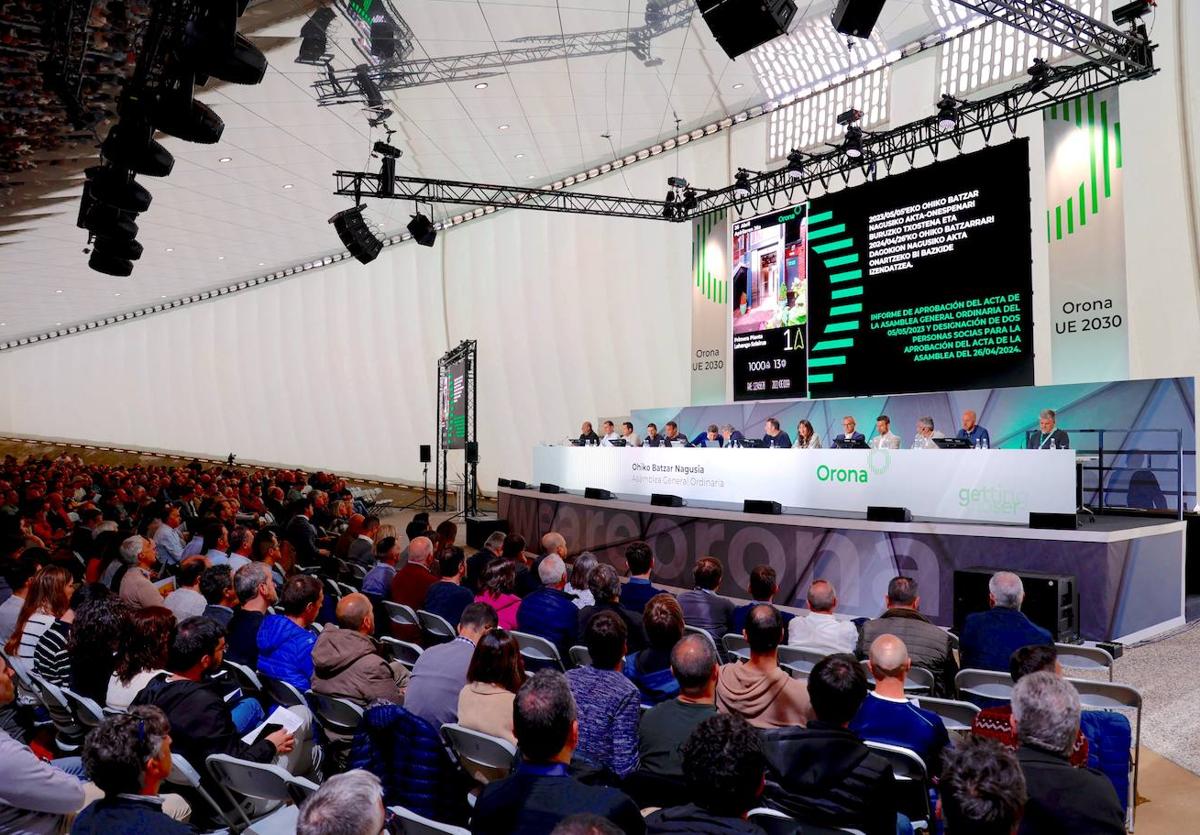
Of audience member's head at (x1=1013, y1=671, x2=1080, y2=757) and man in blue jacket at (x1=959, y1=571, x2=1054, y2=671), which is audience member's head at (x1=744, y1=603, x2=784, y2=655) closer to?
audience member's head at (x1=1013, y1=671, x2=1080, y2=757)

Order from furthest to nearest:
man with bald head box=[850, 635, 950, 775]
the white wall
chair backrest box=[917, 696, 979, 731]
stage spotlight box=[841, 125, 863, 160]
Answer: stage spotlight box=[841, 125, 863, 160] → the white wall → chair backrest box=[917, 696, 979, 731] → man with bald head box=[850, 635, 950, 775]

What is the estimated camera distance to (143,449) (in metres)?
25.9

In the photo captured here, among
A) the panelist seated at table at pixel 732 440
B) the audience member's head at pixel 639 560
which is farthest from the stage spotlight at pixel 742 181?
the audience member's head at pixel 639 560

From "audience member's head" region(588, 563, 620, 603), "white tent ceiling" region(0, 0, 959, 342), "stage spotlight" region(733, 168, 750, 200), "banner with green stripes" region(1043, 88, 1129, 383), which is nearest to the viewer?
"audience member's head" region(588, 563, 620, 603)

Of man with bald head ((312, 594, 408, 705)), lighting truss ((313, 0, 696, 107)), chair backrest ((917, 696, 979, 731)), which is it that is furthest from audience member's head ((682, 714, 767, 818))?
lighting truss ((313, 0, 696, 107))

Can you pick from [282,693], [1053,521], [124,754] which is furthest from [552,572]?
[1053,521]

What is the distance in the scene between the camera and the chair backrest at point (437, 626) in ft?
15.5

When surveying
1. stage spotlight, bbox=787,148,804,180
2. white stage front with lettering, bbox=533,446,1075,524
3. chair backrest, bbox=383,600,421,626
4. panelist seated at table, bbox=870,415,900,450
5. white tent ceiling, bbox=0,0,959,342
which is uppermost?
white tent ceiling, bbox=0,0,959,342

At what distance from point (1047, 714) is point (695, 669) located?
41.2 inches

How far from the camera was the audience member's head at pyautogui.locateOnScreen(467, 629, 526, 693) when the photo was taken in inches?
118

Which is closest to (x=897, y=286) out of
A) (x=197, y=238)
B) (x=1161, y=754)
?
(x=1161, y=754)

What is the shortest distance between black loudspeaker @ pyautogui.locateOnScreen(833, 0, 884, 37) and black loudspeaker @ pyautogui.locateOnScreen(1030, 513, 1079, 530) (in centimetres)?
406

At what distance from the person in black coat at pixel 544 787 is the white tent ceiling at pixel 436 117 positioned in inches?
323

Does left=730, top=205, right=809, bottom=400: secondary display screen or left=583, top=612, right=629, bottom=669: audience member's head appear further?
left=730, top=205, right=809, bottom=400: secondary display screen
